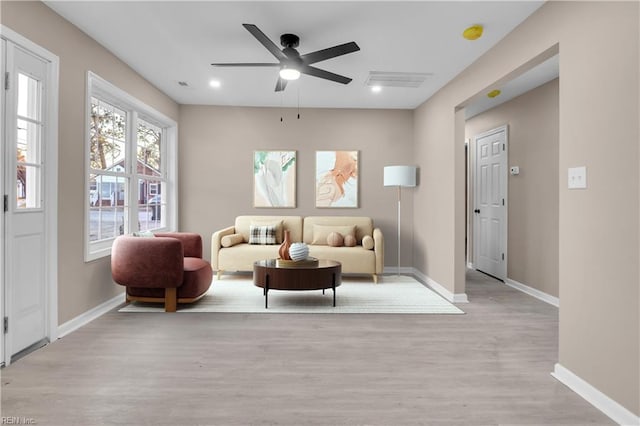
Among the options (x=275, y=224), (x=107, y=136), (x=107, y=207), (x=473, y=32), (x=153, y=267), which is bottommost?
(x=153, y=267)

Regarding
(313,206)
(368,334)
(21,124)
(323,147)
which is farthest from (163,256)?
(323,147)

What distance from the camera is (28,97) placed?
2787 mm

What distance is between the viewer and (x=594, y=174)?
2.13 m

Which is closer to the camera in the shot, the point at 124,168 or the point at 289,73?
the point at 289,73

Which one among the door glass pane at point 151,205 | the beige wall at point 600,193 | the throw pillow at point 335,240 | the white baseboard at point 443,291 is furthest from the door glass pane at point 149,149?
the beige wall at point 600,193

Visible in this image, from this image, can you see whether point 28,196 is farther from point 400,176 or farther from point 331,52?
point 400,176

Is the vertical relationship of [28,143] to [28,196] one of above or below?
above

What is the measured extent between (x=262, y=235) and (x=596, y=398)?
4241mm

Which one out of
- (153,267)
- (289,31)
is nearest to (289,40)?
(289,31)

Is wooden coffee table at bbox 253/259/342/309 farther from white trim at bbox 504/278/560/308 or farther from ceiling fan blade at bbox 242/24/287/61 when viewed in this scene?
white trim at bbox 504/278/560/308

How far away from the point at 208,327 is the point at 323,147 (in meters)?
3.58

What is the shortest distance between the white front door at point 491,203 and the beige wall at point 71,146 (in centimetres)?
511

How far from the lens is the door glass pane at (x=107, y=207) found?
3.79 meters

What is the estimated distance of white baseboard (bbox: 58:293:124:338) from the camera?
10.2 feet
